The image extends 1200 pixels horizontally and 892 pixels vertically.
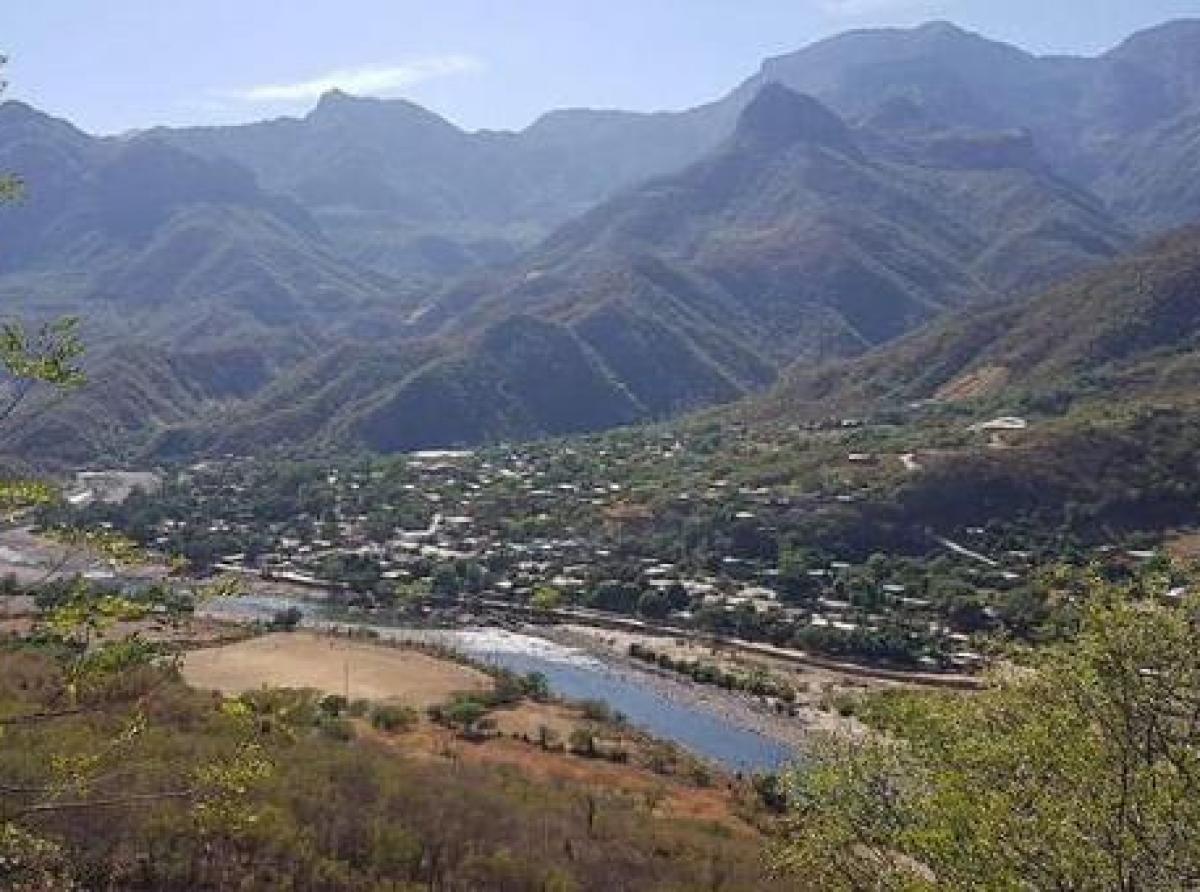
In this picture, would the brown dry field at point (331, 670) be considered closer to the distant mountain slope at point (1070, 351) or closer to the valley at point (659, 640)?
the valley at point (659, 640)

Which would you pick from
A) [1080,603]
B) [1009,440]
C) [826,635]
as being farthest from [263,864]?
[1009,440]

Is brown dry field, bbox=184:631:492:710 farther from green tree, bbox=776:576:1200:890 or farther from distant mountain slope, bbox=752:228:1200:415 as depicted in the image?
distant mountain slope, bbox=752:228:1200:415

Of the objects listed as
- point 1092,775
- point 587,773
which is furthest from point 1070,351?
point 1092,775

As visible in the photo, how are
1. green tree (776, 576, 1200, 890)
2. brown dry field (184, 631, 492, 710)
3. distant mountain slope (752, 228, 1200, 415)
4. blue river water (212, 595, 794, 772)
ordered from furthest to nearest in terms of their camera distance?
distant mountain slope (752, 228, 1200, 415), blue river water (212, 595, 794, 772), brown dry field (184, 631, 492, 710), green tree (776, 576, 1200, 890)

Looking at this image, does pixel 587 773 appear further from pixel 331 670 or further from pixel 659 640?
pixel 659 640

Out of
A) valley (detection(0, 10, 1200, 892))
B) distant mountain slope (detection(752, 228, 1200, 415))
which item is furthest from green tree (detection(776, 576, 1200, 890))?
distant mountain slope (detection(752, 228, 1200, 415))
